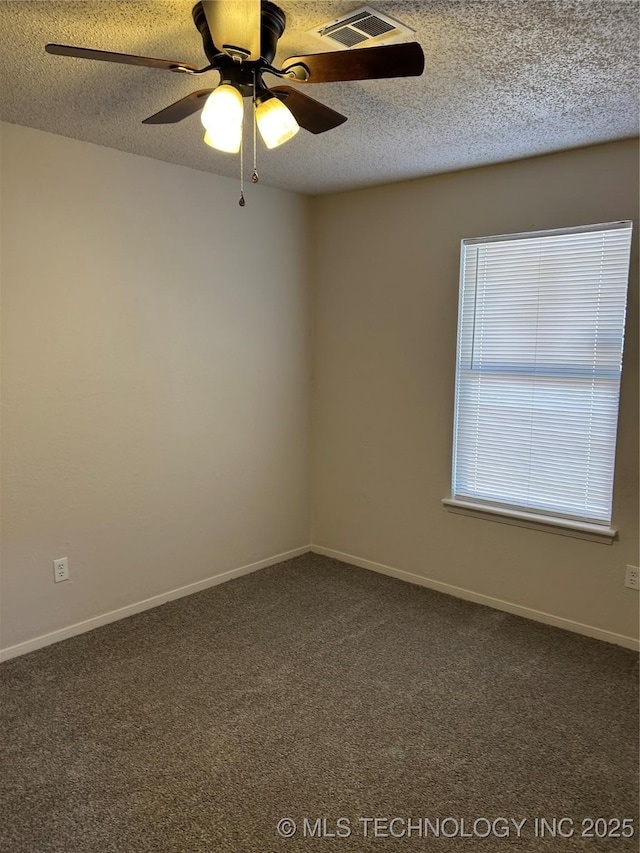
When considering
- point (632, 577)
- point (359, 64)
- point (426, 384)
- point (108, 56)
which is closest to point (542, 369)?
point (426, 384)

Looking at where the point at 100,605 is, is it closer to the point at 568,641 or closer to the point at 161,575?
the point at 161,575

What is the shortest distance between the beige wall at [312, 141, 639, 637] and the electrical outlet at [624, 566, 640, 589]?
39mm

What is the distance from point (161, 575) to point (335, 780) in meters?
1.74

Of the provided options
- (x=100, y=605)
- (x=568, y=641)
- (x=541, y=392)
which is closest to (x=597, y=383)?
(x=541, y=392)

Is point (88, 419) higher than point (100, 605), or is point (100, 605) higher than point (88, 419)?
point (88, 419)

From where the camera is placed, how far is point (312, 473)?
4324 millimetres

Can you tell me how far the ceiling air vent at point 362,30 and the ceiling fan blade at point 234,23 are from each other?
1.05 ft

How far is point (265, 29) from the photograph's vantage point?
1719 millimetres

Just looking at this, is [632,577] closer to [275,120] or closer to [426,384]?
[426,384]

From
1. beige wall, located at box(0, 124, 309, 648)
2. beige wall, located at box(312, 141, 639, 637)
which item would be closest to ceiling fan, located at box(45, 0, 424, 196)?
beige wall, located at box(0, 124, 309, 648)

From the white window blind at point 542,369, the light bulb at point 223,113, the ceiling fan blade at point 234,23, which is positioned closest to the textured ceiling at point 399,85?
the ceiling fan blade at point 234,23

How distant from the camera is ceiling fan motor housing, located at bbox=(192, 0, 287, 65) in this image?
1.67 meters

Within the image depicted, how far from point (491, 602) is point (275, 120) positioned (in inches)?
110

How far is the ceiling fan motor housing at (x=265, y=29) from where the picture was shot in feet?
5.48
